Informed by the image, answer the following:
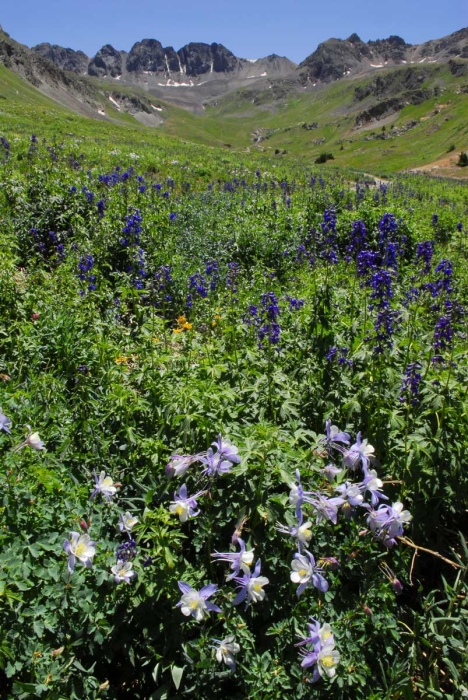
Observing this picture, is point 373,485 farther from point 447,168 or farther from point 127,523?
point 447,168

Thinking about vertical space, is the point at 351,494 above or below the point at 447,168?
above

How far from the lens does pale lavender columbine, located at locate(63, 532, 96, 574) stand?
2.15m

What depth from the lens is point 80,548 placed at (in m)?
2.20

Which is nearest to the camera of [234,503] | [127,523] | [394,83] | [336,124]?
[127,523]

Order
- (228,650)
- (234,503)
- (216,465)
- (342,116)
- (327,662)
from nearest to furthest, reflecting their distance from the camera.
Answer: (327,662) < (228,650) < (216,465) < (234,503) < (342,116)

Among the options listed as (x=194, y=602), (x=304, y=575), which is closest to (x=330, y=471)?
(x=304, y=575)

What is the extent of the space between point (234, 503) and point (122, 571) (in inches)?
28.3

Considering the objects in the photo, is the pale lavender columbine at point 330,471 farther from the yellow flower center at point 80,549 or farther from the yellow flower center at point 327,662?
the yellow flower center at point 80,549

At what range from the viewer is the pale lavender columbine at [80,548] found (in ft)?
7.05

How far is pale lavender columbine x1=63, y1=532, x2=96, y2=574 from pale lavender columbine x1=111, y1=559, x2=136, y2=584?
21 cm

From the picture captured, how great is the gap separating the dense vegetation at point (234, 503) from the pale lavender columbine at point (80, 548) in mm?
15

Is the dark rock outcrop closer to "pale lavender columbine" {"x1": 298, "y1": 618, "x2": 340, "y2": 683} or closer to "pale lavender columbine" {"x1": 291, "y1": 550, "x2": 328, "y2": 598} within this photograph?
"pale lavender columbine" {"x1": 291, "y1": 550, "x2": 328, "y2": 598}

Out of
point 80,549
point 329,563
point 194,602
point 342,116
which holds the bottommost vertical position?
point 329,563

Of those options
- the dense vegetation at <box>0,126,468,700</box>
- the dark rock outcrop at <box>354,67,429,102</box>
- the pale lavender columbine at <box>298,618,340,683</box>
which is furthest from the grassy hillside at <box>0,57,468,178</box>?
the pale lavender columbine at <box>298,618,340,683</box>
